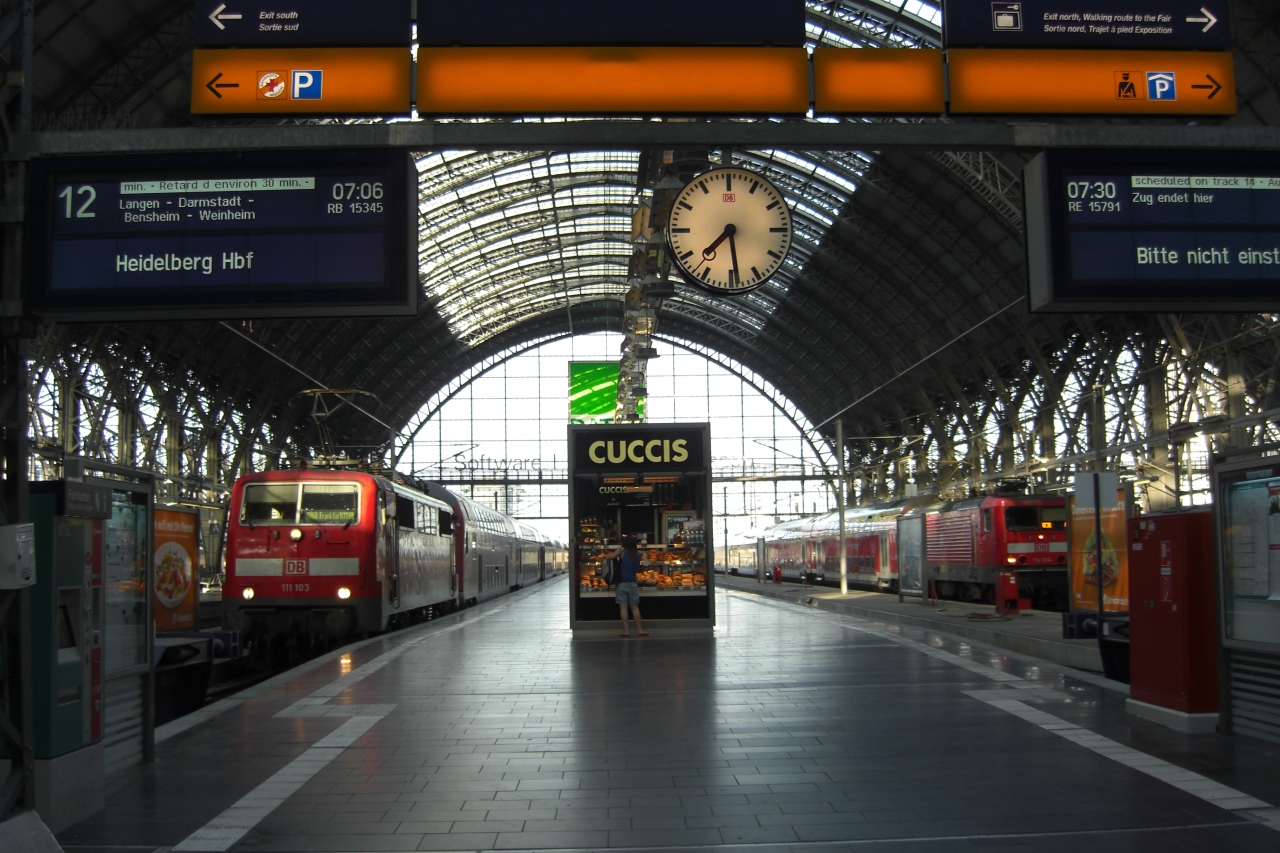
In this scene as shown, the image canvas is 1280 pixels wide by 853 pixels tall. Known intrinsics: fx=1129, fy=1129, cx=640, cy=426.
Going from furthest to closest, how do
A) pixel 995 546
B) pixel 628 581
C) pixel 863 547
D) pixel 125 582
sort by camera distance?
pixel 863 547 < pixel 995 546 < pixel 628 581 < pixel 125 582

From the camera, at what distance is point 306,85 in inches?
278

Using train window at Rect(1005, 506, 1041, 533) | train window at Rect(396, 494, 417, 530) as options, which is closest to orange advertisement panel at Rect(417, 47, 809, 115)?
train window at Rect(396, 494, 417, 530)

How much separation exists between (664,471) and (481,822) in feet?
40.4

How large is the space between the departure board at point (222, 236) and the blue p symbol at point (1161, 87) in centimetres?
479

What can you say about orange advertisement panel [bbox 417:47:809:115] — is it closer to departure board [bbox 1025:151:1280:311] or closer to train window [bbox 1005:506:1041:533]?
departure board [bbox 1025:151:1280:311]

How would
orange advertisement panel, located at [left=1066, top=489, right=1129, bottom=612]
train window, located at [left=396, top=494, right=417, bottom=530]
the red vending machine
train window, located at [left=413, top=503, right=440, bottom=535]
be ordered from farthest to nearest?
train window, located at [left=413, top=503, right=440, bottom=535] → train window, located at [left=396, top=494, right=417, bottom=530] → orange advertisement panel, located at [left=1066, top=489, right=1129, bottom=612] → the red vending machine

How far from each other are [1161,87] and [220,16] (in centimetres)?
600

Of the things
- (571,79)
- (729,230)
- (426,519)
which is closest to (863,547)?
(426,519)

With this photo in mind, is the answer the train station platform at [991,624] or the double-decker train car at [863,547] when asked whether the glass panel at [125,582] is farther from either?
the double-decker train car at [863,547]

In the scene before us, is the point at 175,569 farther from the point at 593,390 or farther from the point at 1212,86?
the point at 593,390

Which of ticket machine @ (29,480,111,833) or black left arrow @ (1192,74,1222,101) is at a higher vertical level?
black left arrow @ (1192,74,1222,101)

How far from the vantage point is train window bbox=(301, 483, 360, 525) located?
59.3 ft

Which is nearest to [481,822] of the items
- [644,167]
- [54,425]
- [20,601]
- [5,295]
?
[20,601]

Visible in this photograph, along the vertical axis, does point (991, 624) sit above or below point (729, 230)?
below
